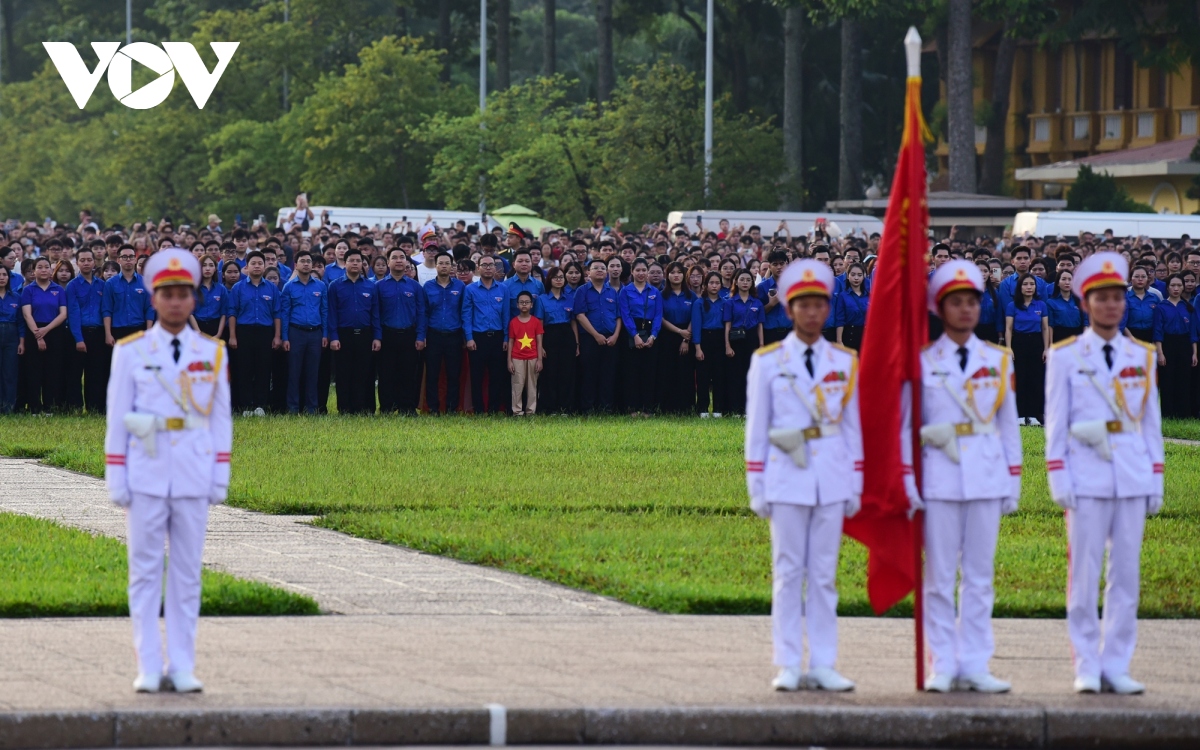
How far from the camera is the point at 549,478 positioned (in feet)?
61.2

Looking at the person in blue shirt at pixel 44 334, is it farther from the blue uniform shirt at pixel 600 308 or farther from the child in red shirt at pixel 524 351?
the blue uniform shirt at pixel 600 308

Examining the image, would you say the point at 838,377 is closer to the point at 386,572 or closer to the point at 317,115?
the point at 386,572

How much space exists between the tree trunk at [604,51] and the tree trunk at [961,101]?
472 inches

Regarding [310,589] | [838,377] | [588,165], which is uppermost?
[588,165]

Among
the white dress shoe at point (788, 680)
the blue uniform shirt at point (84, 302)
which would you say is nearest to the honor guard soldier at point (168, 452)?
the white dress shoe at point (788, 680)

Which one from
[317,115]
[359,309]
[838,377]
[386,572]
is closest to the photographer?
[838,377]

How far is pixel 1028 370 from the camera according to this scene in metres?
25.1

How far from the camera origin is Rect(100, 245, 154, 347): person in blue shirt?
79.8ft

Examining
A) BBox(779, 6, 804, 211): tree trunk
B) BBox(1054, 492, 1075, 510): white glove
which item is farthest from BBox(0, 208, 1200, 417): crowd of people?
BBox(779, 6, 804, 211): tree trunk

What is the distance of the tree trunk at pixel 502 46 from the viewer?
6694 cm

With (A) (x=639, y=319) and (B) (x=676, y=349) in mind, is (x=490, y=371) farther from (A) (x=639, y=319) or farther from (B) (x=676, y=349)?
(B) (x=676, y=349)

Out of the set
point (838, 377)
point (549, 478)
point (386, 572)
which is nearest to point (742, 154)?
point (549, 478)

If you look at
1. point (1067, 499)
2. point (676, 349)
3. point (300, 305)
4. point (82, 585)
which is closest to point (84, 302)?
point (300, 305)

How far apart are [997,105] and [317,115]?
2143 cm
